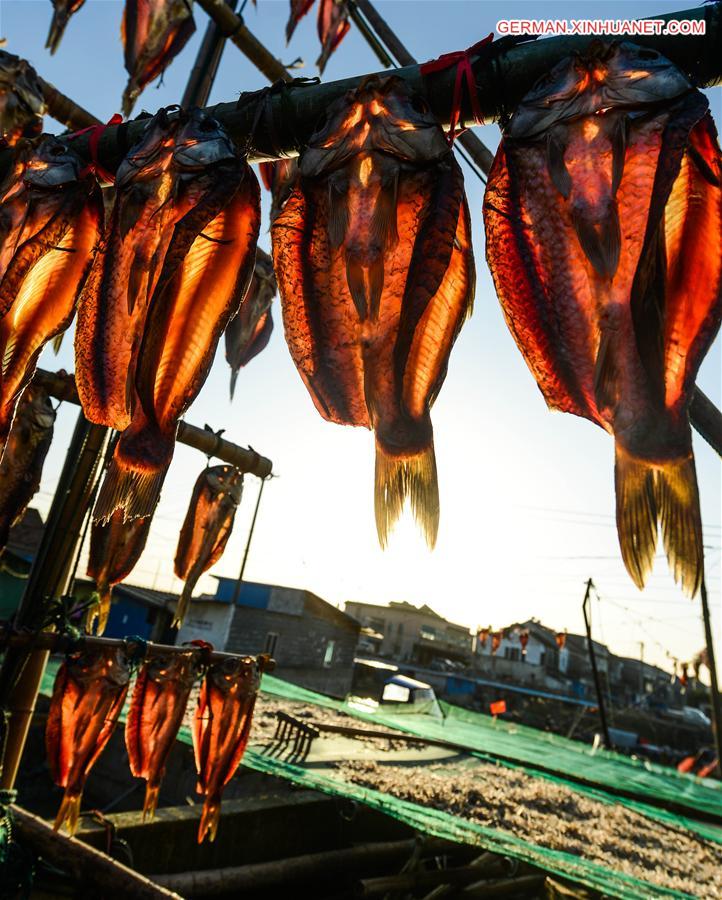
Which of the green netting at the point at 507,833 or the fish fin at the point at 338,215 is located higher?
the fish fin at the point at 338,215

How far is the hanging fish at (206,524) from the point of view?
504cm

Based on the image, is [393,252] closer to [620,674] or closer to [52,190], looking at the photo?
[52,190]

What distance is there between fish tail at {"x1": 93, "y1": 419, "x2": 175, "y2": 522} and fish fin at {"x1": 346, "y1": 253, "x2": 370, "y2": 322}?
0.63m

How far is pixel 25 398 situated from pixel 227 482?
7.69 ft

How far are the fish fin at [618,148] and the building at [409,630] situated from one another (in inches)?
2224

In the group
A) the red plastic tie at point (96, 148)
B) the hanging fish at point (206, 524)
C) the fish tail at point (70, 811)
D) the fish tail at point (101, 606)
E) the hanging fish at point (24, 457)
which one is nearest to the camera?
the red plastic tie at point (96, 148)

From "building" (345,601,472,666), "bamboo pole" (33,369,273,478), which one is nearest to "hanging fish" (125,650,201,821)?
"bamboo pole" (33,369,273,478)

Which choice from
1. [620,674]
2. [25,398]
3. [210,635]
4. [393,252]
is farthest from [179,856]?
[620,674]

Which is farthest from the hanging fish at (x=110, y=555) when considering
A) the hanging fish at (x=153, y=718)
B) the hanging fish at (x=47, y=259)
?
the hanging fish at (x=47, y=259)

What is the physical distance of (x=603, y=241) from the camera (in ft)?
3.67

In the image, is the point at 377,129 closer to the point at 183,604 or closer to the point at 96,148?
the point at 96,148

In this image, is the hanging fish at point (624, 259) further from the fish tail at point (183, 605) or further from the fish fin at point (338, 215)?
the fish tail at point (183, 605)

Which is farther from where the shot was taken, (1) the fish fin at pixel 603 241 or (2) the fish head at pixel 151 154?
(2) the fish head at pixel 151 154

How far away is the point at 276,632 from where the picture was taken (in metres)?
28.3
